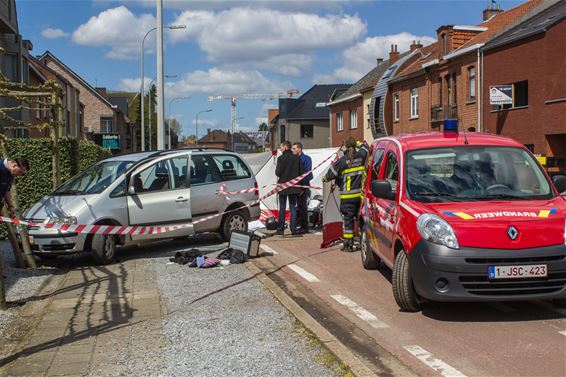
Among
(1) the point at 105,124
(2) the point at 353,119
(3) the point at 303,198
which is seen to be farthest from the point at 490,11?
(1) the point at 105,124

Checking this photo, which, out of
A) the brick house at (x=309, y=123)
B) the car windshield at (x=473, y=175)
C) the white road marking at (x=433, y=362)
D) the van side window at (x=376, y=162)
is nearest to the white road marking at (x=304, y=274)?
the van side window at (x=376, y=162)

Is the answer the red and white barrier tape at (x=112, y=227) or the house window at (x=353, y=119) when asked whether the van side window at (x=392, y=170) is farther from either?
the house window at (x=353, y=119)

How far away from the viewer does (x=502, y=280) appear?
5582 mm

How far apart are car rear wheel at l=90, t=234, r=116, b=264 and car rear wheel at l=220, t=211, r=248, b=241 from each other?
2.51 metres

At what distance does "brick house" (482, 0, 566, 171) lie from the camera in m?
24.1

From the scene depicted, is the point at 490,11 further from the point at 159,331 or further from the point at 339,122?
the point at 159,331

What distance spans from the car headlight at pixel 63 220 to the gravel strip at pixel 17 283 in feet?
2.60

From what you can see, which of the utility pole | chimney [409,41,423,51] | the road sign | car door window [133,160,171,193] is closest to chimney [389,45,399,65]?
chimney [409,41,423,51]

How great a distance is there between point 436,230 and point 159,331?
9.39ft

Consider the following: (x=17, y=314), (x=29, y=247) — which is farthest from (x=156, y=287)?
(x=29, y=247)

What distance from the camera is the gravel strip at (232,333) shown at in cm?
477

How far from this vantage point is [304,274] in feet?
28.4

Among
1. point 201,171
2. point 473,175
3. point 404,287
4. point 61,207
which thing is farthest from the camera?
point 201,171

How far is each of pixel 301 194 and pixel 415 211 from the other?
6881mm
